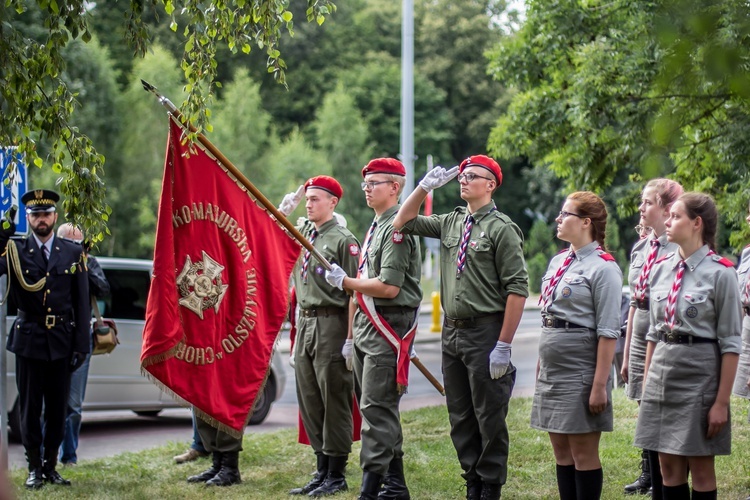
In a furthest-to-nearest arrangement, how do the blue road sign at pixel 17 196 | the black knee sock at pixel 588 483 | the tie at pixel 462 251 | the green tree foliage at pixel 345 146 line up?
the green tree foliage at pixel 345 146 < the blue road sign at pixel 17 196 < the tie at pixel 462 251 < the black knee sock at pixel 588 483

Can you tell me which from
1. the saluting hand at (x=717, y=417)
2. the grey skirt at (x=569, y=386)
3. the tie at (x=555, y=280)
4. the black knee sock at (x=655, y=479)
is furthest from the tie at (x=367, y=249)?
the saluting hand at (x=717, y=417)

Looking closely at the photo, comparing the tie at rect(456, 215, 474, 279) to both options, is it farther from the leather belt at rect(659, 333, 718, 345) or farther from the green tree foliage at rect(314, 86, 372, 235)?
the green tree foliage at rect(314, 86, 372, 235)

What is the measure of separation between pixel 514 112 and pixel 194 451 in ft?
20.2

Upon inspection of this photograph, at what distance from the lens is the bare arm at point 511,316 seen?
5.77 metres

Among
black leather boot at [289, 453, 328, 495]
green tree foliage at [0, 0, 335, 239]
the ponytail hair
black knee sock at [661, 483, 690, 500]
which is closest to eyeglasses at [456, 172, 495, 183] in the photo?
the ponytail hair

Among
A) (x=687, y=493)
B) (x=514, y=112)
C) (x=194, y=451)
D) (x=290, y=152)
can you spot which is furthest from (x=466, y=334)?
(x=290, y=152)

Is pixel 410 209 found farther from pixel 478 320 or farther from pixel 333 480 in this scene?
pixel 333 480

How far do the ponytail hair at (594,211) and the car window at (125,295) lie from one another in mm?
6085

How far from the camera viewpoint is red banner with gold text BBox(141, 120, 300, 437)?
256 inches

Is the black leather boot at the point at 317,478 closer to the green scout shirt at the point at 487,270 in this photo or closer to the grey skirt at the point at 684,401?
the green scout shirt at the point at 487,270

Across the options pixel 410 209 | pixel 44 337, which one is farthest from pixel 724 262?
pixel 44 337

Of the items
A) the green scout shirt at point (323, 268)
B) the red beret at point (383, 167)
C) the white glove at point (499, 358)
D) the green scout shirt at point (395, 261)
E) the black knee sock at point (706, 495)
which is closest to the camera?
the black knee sock at point (706, 495)

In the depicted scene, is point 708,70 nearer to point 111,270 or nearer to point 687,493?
point 687,493

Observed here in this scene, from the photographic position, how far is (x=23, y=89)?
5.36 metres
